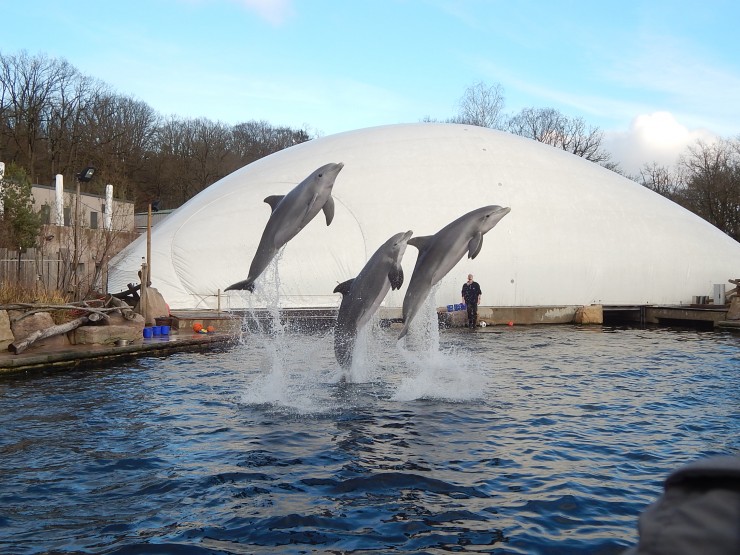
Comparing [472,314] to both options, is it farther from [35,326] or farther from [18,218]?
[18,218]

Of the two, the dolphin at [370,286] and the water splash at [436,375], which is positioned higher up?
the dolphin at [370,286]

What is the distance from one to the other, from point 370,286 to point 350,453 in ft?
9.13

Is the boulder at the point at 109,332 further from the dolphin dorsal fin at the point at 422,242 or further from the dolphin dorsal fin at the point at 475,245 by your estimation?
the dolphin dorsal fin at the point at 475,245

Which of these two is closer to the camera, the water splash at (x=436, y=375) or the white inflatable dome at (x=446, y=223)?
the water splash at (x=436, y=375)

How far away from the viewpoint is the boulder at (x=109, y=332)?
1628 cm

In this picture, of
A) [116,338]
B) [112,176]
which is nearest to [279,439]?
[116,338]

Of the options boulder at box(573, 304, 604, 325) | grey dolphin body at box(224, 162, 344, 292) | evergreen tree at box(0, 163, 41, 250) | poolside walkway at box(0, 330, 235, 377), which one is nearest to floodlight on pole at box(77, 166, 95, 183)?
poolside walkway at box(0, 330, 235, 377)

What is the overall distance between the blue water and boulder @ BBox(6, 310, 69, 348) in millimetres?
2001

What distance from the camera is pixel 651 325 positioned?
91.0 ft

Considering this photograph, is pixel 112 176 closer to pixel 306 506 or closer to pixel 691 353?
pixel 691 353

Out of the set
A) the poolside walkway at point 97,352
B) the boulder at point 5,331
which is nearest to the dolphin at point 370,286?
the poolside walkway at point 97,352

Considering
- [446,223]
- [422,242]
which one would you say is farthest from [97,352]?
[446,223]

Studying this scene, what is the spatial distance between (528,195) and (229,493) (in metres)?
24.7

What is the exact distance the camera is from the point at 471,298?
23.9 metres
